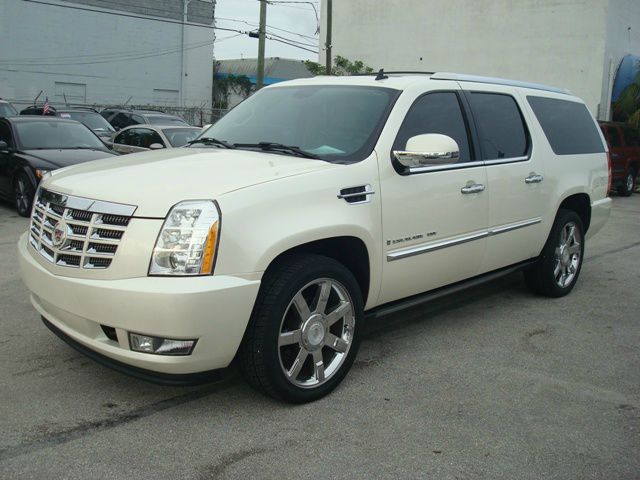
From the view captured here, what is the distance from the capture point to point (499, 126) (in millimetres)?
5160

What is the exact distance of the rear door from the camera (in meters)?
4.96

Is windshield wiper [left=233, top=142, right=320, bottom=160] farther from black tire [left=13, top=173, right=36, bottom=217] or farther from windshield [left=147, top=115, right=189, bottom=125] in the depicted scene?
windshield [left=147, top=115, right=189, bottom=125]

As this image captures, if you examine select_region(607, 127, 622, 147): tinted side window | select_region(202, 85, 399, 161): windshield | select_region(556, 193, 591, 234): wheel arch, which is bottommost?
select_region(556, 193, 591, 234): wheel arch

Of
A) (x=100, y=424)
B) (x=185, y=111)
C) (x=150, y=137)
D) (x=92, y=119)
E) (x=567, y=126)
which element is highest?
(x=185, y=111)

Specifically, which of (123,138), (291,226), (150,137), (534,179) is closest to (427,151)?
(291,226)

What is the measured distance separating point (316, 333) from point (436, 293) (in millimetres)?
1302

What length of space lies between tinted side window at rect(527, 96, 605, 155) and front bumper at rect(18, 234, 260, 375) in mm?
3550

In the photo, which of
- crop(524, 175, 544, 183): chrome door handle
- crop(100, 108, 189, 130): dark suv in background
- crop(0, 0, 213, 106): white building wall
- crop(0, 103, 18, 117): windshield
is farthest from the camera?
crop(0, 0, 213, 106): white building wall

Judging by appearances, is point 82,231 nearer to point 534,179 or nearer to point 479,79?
point 479,79

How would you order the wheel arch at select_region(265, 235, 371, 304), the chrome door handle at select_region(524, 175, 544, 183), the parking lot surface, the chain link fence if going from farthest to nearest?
the chain link fence < the chrome door handle at select_region(524, 175, 544, 183) < the wheel arch at select_region(265, 235, 371, 304) < the parking lot surface

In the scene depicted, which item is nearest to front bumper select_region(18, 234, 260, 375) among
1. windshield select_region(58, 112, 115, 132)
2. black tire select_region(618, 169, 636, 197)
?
windshield select_region(58, 112, 115, 132)

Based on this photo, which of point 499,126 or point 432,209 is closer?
point 432,209

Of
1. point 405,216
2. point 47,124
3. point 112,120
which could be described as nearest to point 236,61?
point 112,120

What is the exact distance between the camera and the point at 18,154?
32.7 feet
